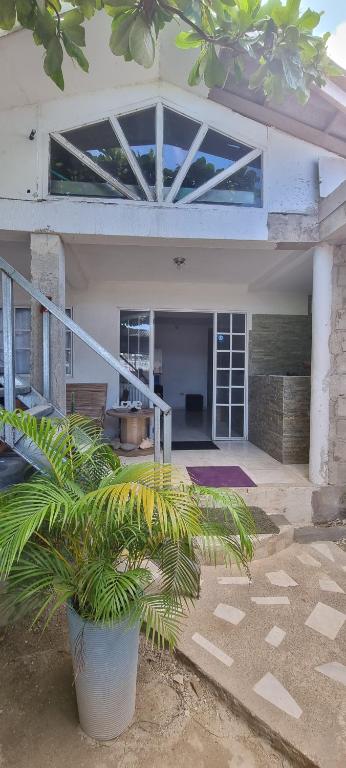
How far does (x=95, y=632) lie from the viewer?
1383mm

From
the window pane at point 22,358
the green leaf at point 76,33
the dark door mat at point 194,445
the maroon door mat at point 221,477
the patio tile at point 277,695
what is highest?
the green leaf at point 76,33

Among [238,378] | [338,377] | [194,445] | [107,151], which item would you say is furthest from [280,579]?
[107,151]

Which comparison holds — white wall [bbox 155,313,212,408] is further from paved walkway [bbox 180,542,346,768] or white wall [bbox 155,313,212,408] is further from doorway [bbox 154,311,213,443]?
paved walkway [bbox 180,542,346,768]

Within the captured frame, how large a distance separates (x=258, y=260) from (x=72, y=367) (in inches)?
113

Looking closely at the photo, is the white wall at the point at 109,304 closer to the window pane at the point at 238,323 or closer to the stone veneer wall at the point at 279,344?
the window pane at the point at 238,323

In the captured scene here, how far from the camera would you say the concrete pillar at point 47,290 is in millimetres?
3252

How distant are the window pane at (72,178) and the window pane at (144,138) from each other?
1.22 feet

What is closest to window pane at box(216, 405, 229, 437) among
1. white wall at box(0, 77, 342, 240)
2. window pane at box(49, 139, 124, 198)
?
white wall at box(0, 77, 342, 240)

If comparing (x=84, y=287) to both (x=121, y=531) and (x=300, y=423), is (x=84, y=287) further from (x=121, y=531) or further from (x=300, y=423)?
(x=121, y=531)

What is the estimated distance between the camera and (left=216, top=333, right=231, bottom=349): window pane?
5383mm

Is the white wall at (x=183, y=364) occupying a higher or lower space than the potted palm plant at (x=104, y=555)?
higher


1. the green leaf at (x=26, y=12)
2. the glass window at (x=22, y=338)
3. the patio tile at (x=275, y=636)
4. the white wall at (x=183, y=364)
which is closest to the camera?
the green leaf at (x=26, y=12)

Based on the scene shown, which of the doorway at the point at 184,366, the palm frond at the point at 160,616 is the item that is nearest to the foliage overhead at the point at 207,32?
the palm frond at the point at 160,616

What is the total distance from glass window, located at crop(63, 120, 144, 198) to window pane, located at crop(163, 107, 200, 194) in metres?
0.34
